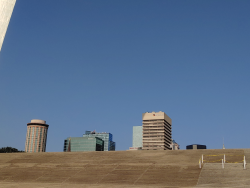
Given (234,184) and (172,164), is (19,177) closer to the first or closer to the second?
(172,164)

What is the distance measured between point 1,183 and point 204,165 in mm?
17444

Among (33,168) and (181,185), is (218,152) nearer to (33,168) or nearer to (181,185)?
(181,185)

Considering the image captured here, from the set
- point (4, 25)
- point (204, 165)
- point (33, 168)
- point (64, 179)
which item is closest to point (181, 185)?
point (204, 165)

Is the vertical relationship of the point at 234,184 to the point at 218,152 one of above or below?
below

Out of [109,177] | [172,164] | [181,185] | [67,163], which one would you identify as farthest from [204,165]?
[67,163]

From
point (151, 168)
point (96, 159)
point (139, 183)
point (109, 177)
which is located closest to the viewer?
point (139, 183)

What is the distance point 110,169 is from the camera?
26.3 metres

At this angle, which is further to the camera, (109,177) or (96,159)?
(96,159)

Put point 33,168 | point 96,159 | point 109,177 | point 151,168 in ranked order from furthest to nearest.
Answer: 1. point 96,159
2. point 33,168
3. point 151,168
4. point 109,177

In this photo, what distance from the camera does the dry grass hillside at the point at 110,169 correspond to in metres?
22.1

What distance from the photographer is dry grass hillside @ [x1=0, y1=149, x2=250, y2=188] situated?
22.1m

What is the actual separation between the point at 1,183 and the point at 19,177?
2.27 meters

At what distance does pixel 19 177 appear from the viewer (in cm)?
2609

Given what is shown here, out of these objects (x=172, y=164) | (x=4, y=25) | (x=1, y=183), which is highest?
(x=4, y=25)
